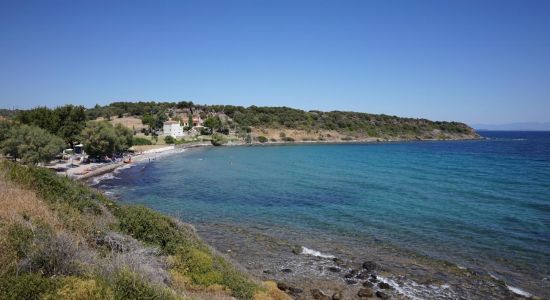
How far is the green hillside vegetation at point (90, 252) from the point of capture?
832 centimetres

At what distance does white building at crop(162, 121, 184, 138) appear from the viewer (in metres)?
136

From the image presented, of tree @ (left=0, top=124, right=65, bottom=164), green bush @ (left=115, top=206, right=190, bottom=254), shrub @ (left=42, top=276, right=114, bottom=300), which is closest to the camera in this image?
shrub @ (left=42, top=276, right=114, bottom=300)

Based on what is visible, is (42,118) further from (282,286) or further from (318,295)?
(318,295)

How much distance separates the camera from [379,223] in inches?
1248

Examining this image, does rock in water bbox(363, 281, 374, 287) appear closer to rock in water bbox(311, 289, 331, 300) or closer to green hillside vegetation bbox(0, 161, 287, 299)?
rock in water bbox(311, 289, 331, 300)

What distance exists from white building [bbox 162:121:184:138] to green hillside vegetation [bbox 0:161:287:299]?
120m

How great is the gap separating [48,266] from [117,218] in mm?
7888

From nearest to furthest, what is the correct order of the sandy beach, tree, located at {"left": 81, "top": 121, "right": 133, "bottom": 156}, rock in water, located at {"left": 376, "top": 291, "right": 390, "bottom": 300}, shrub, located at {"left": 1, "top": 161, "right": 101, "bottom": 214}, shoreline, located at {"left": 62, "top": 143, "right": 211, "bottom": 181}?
shrub, located at {"left": 1, "top": 161, "right": 101, "bottom": 214} < rock in water, located at {"left": 376, "top": 291, "right": 390, "bottom": 300} < shoreline, located at {"left": 62, "top": 143, "right": 211, "bottom": 181} < the sandy beach < tree, located at {"left": 81, "top": 121, "right": 133, "bottom": 156}

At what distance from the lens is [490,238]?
2717 centimetres

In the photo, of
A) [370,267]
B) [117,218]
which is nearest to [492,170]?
[370,267]

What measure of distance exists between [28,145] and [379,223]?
148 ft

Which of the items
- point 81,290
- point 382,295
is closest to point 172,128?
point 382,295

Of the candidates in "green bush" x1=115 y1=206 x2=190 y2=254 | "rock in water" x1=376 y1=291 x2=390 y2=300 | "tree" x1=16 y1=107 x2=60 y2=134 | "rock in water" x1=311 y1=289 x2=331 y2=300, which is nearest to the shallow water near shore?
"rock in water" x1=376 y1=291 x2=390 y2=300

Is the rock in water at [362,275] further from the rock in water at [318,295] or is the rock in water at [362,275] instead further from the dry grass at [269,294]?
the dry grass at [269,294]
